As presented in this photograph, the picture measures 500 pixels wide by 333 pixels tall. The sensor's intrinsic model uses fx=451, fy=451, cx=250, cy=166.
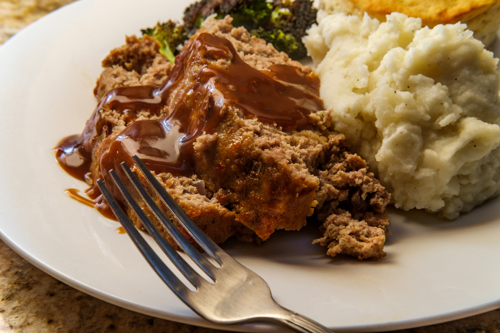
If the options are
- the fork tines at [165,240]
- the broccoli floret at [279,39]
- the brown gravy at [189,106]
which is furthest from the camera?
the broccoli floret at [279,39]

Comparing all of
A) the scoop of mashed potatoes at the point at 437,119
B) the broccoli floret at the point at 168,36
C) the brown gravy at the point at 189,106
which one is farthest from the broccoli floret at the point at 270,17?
the scoop of mashed potatoes at the point at 437,119

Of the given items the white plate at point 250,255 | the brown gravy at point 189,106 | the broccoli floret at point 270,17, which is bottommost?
the white plate at point 250,255

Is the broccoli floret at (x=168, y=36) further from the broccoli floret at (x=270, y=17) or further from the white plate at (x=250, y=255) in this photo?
the white plate at (x=250, y=255)

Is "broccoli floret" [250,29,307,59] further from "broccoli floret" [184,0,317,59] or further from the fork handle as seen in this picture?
the fork handle

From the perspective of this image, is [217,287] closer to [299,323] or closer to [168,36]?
[299,323]

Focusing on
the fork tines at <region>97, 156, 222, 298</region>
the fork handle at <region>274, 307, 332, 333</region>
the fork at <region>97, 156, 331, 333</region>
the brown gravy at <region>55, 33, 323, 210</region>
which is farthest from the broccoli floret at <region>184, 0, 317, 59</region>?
the fork handle at <region>274, 307, 332, 333</region>
